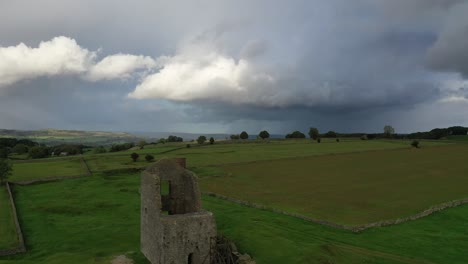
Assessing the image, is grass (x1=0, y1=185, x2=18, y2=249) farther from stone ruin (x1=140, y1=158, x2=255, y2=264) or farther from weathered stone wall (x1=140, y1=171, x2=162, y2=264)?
stone ruin (x1=140, y1=158, x2=255, y2=264)

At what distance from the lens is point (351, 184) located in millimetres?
51250

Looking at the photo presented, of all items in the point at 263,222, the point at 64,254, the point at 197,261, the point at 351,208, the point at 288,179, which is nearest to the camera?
the point at 197,261

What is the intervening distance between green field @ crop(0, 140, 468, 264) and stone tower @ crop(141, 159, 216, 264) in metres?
2.86

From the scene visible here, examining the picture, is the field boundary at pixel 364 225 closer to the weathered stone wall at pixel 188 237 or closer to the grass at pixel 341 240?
the grass at pixel 341 240

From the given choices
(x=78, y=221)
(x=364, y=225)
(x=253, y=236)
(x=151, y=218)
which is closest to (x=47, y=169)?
(x=78, y=221)

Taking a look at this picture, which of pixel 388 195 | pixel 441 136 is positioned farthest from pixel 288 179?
pixel 441 136

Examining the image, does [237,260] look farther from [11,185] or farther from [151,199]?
[11,185]

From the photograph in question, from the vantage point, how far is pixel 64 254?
963 inches

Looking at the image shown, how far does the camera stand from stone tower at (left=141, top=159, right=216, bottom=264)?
19.7 m

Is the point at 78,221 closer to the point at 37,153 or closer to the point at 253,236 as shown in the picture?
the point at 253,236

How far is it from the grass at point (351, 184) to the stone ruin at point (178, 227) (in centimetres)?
1581

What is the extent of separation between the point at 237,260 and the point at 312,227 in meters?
11.8

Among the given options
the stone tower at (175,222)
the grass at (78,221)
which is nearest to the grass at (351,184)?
the grass at (78,221)

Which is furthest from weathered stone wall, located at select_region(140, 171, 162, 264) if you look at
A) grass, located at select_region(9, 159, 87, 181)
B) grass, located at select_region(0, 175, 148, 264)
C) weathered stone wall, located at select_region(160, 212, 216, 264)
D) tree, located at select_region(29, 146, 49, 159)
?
tree, located at select_region(29, 146, 49, 159)
